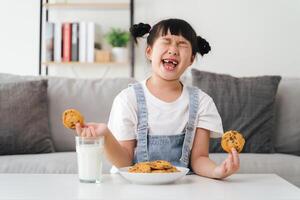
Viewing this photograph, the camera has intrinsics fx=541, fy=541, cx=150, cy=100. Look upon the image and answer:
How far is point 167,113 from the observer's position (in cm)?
168

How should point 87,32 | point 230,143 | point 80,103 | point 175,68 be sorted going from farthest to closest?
1. point 87,32
2. point 80,103
3. point 175,68
4. point 230,143

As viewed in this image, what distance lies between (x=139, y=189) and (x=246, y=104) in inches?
65.5

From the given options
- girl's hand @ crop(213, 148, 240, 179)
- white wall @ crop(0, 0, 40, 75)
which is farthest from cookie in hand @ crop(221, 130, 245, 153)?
white wall @ crop(0, 0, 40, 75)

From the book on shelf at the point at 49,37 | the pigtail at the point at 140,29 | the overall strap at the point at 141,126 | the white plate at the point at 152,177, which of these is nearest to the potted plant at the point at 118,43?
the book on shelf at the point at 49,37

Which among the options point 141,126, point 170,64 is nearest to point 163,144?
point 141,126

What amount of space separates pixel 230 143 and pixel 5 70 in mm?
2859

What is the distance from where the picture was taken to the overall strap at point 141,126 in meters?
1.63

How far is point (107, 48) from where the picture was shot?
383cm

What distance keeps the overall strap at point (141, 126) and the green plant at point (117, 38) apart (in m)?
2.01

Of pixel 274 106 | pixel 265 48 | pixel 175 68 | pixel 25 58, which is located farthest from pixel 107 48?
pixel 175 68

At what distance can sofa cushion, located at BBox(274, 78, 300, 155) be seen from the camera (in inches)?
111

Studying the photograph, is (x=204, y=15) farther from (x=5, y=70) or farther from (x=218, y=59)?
(x=5, y=70)

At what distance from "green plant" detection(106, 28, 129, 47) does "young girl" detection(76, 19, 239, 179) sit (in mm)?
1964

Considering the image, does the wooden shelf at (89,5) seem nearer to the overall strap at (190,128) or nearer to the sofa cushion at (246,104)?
the sofa cushion at (246,104)
